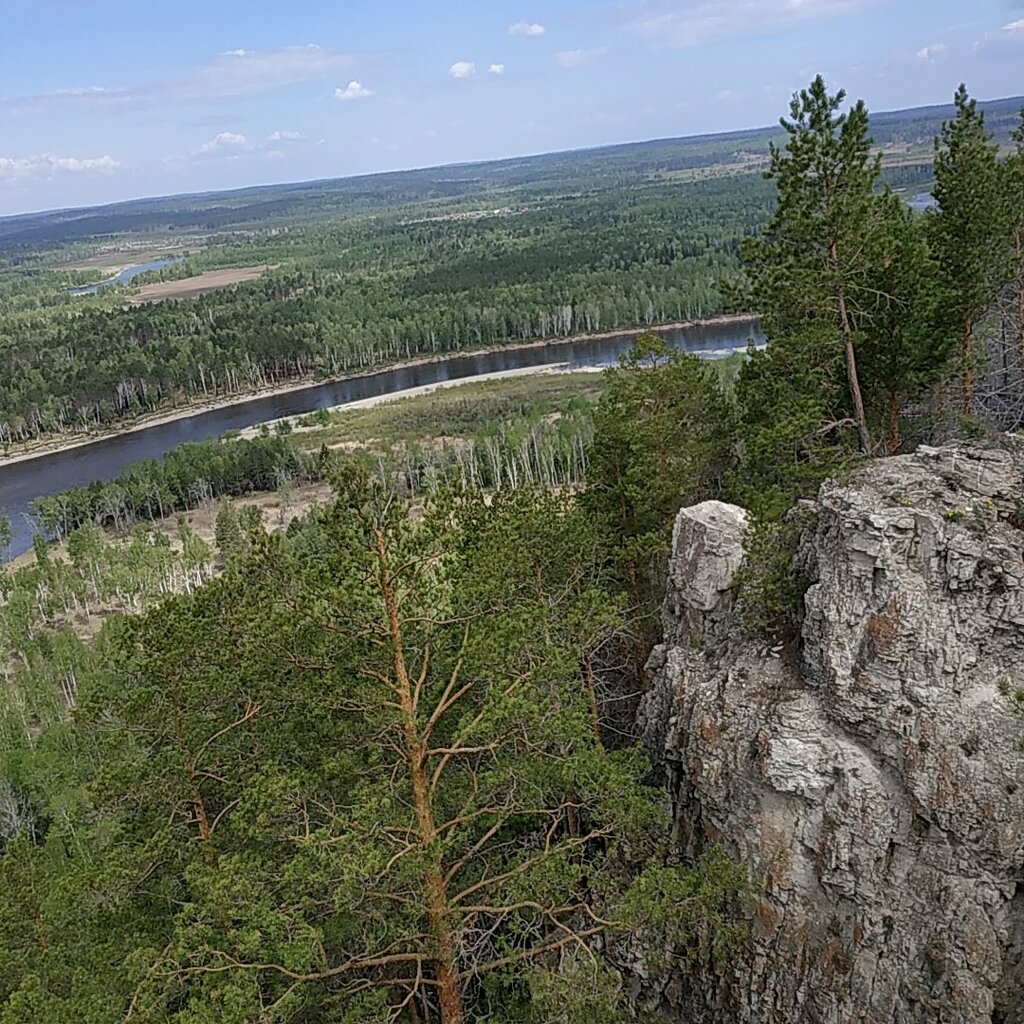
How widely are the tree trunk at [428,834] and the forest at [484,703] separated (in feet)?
0.15

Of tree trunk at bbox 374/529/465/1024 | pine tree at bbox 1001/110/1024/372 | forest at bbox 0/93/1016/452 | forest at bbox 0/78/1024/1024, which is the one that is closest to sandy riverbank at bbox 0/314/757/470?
forest at bbox 0/93/1016/452

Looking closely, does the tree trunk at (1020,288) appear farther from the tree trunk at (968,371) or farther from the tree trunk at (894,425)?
the tree trunk at (894,425)

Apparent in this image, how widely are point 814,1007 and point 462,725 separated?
580 centimetres

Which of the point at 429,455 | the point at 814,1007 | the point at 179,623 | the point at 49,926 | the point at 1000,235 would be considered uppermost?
the point at 1000,235

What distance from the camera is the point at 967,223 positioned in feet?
63.3

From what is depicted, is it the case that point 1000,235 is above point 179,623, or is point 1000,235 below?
above

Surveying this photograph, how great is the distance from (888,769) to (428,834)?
594 cm

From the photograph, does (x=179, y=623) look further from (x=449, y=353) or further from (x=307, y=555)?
(x=449, y=353)

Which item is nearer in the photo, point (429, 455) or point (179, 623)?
point (179, 623)

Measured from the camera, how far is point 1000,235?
63.8 feet

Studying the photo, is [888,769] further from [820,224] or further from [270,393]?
[270,393]

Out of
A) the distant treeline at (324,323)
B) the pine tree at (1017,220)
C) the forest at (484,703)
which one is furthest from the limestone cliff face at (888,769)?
the distant treeline at (324,323)

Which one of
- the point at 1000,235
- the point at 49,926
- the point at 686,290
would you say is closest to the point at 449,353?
the point at 686,290

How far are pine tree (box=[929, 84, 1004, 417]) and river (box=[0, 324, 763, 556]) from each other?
6871cm
